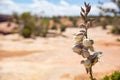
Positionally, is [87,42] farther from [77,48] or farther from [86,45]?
[77,48]

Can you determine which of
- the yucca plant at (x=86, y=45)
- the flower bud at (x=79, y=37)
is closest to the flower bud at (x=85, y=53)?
the yucca plant at (x=86, y=45)

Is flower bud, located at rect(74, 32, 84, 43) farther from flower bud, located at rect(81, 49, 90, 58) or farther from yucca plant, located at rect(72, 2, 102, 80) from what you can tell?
flower bud, located at rect(81, 49, 90, 58)

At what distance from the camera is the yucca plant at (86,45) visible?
4.29 metres

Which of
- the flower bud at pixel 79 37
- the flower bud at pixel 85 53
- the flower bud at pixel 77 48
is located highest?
the flower bud at pixel 79 37

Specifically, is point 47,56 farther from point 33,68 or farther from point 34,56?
point 33,68

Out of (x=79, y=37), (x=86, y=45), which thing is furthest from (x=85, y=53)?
(x=79, y=37)

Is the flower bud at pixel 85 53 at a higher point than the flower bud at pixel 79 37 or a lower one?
lower

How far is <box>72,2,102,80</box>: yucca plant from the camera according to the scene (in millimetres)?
4293

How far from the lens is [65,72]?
Result: 16.0 m

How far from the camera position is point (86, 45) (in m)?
4.30

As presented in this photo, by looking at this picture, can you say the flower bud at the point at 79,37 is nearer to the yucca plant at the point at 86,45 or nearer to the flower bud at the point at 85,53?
the yucca plant at the point at 86,45

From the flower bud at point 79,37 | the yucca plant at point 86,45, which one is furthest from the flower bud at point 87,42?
the flower bud at point 79,37

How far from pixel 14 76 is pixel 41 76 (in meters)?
1.31

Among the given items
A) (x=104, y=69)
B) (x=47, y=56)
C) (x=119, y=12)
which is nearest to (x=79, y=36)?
(x=104, y=69)
